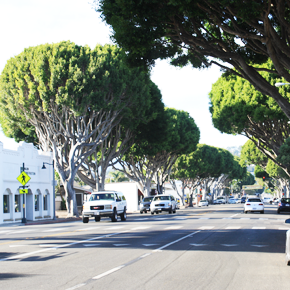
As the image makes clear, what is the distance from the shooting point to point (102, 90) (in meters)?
37.5

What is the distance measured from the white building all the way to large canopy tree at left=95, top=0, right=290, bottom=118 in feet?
72.4

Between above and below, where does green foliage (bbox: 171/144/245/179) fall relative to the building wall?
above

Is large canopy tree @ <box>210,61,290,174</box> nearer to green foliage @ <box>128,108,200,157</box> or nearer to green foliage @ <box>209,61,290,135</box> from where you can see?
green foliage @ <box>209,61,290,135</box>

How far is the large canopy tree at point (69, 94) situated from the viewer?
118 ft

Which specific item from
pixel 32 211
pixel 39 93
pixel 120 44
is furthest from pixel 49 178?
pixel 120 44

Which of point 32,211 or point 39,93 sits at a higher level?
point 39,93

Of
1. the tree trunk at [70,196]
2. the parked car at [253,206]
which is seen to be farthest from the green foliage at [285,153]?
the tree trunk at [70,196]

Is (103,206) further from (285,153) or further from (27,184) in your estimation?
(285,153)

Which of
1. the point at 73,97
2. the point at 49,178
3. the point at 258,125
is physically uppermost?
the point at 73,97

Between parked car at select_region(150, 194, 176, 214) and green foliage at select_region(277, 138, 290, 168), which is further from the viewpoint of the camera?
parked car at select_region(150, 194, 176, 214)

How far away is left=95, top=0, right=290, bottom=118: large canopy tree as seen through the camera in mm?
14992

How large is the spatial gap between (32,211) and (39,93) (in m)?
10.9

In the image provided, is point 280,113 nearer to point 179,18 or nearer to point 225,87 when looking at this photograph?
point 225,87

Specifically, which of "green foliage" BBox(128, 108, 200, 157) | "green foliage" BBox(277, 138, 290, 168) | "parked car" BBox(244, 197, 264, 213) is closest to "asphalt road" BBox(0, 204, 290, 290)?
"green foliage" BBox(277, 138, 290, 168)
